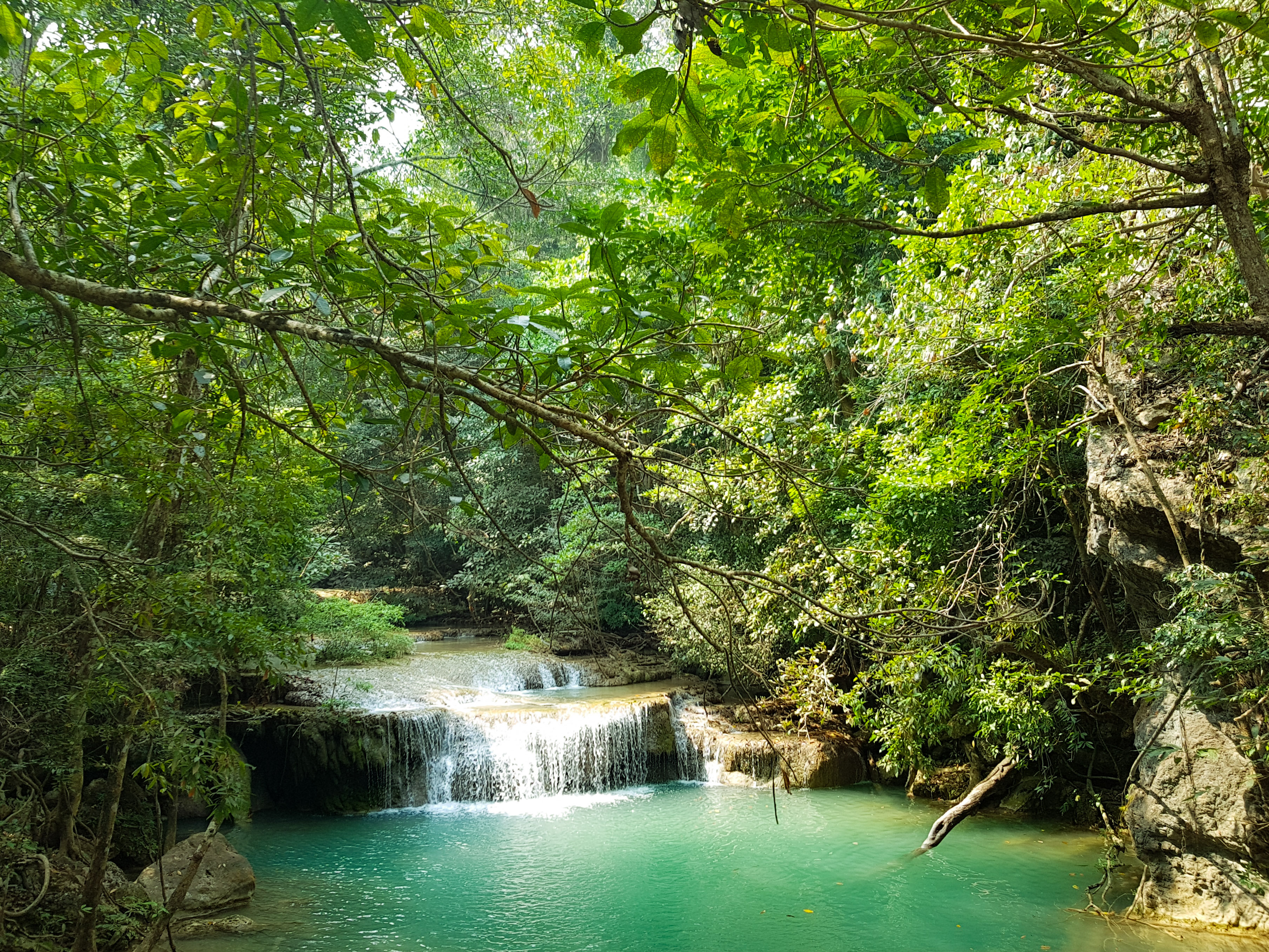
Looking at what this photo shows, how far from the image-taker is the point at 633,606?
13.8 metres

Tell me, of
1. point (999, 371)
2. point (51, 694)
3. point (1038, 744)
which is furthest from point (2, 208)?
point (1038, 744)

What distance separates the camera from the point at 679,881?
6.54 meters

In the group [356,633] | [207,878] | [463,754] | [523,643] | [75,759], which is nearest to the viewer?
[75,759]

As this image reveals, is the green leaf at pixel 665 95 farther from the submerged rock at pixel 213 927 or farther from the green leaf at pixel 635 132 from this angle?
the submerged rock at pixel 213 927

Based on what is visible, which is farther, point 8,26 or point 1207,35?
point 8,26

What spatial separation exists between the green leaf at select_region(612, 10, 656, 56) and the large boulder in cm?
591

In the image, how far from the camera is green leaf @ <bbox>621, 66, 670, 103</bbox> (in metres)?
1.29

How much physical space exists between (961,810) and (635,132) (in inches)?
267

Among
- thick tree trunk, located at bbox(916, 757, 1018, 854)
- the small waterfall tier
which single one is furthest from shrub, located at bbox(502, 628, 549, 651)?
thick tree trunk, located at bbox(916, 757, 1018, 854)

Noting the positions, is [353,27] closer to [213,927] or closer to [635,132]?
[635,132]

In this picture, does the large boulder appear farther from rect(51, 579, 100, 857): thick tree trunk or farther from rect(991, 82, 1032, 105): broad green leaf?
rect(991, 82, 1032, 105): broad green leaf

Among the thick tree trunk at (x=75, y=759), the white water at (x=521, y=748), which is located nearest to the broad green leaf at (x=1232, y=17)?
the thick tree trunk at (x=75, y=759)

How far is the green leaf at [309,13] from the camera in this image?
123 cm

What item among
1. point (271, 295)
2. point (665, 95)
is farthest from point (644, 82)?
point (271, 295)
